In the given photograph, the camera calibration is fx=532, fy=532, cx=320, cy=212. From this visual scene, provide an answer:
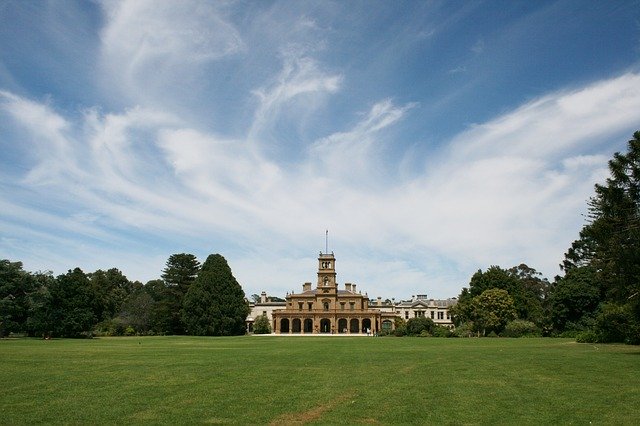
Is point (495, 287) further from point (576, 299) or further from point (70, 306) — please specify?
point (70, 306)

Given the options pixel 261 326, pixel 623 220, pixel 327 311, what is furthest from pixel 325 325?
pixel 623 220

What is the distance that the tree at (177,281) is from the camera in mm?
77062

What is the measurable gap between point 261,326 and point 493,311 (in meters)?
41.3

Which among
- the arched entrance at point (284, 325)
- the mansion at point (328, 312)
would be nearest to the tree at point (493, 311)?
the mansion at point (328, 312)

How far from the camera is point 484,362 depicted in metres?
21.4

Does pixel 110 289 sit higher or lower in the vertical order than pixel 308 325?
higher

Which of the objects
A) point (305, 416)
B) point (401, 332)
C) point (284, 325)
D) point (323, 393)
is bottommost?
point (305, 416)

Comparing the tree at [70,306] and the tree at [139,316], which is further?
the tree at [139,316]

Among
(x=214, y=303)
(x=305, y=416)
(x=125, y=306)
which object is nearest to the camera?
(x=305, y=416)

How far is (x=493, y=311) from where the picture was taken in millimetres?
61875

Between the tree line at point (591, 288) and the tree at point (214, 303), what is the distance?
98.7ft

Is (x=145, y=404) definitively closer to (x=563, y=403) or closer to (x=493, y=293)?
(x=563, y=403)

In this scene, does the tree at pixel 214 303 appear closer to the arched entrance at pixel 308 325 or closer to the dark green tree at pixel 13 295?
the dark green tree at pixel 13 295

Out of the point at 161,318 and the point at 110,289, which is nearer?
the point at 161,318
